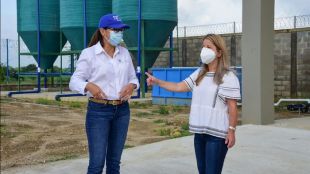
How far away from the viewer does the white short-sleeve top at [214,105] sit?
384 centimetres

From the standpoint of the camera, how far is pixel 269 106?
1052cm

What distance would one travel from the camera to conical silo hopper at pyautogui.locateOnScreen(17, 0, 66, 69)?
90.2ft

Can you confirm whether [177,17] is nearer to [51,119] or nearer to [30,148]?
[51,119]

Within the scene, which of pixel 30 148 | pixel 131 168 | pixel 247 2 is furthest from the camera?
pixel 247 2

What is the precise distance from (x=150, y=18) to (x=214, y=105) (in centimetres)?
1778

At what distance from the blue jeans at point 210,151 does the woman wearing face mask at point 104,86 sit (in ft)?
2.22

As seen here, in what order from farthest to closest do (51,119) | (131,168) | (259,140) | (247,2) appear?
1. (51,119)
2. (247,2)
3. (259,140)
4. (131,168)

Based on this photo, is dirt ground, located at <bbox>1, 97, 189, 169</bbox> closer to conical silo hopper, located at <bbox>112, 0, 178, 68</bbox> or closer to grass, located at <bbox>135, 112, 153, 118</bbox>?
grass, located at <bbox>135, 112, 153, 118</bbox>

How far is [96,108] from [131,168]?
7.81 feet

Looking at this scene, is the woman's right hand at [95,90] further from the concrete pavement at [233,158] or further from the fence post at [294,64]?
the fence post at [294,64]

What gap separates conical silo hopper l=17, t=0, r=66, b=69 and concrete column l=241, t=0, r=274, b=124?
19.0 metres

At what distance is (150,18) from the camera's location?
70.0ft

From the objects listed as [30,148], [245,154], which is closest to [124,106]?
[245,154]

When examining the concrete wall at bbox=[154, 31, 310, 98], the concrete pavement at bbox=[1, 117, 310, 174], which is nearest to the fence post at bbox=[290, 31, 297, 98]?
the concrete wall at bbox=[154, 31, 310, 98]
